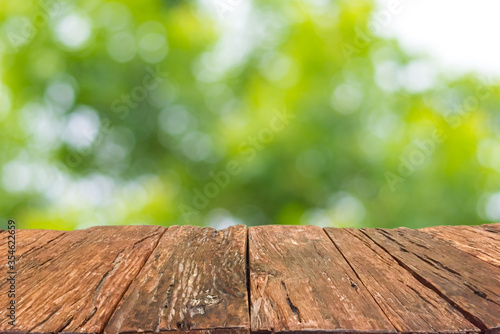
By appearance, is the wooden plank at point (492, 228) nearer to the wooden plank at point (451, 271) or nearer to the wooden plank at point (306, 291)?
the wooden plank at point (451, 271)

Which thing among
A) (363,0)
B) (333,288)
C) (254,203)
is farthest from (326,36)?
(333,288)

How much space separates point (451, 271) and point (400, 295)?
Answer: 0.22 meters

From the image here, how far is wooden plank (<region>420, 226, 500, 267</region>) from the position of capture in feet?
3.94

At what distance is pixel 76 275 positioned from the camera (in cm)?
101

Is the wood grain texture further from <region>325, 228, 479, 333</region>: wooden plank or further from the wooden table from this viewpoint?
<region>325, 228, 479, 333</region>: wooden plank

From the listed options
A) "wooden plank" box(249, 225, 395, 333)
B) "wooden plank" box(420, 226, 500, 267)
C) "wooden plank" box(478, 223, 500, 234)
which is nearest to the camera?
"wooden plank" box(249, 225, 395, 333)

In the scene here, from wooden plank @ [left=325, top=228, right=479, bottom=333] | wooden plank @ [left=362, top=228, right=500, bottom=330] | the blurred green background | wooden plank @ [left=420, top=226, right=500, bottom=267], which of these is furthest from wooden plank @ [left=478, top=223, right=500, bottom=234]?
the blurred green background

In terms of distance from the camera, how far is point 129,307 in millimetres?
844

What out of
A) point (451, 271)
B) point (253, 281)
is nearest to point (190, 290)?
point (253, 281)

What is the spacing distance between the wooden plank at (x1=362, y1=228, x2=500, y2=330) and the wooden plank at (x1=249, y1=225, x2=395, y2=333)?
0.16 m

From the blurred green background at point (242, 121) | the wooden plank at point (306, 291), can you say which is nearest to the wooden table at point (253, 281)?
the wooden plank at point (306, 291)

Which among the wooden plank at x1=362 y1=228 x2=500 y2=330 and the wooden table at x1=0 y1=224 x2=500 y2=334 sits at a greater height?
the wooden plank at x1=362 y1=228 x2=500 y2=330

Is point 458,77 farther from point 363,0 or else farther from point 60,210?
point 60,210

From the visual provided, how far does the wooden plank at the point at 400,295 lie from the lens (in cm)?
80
